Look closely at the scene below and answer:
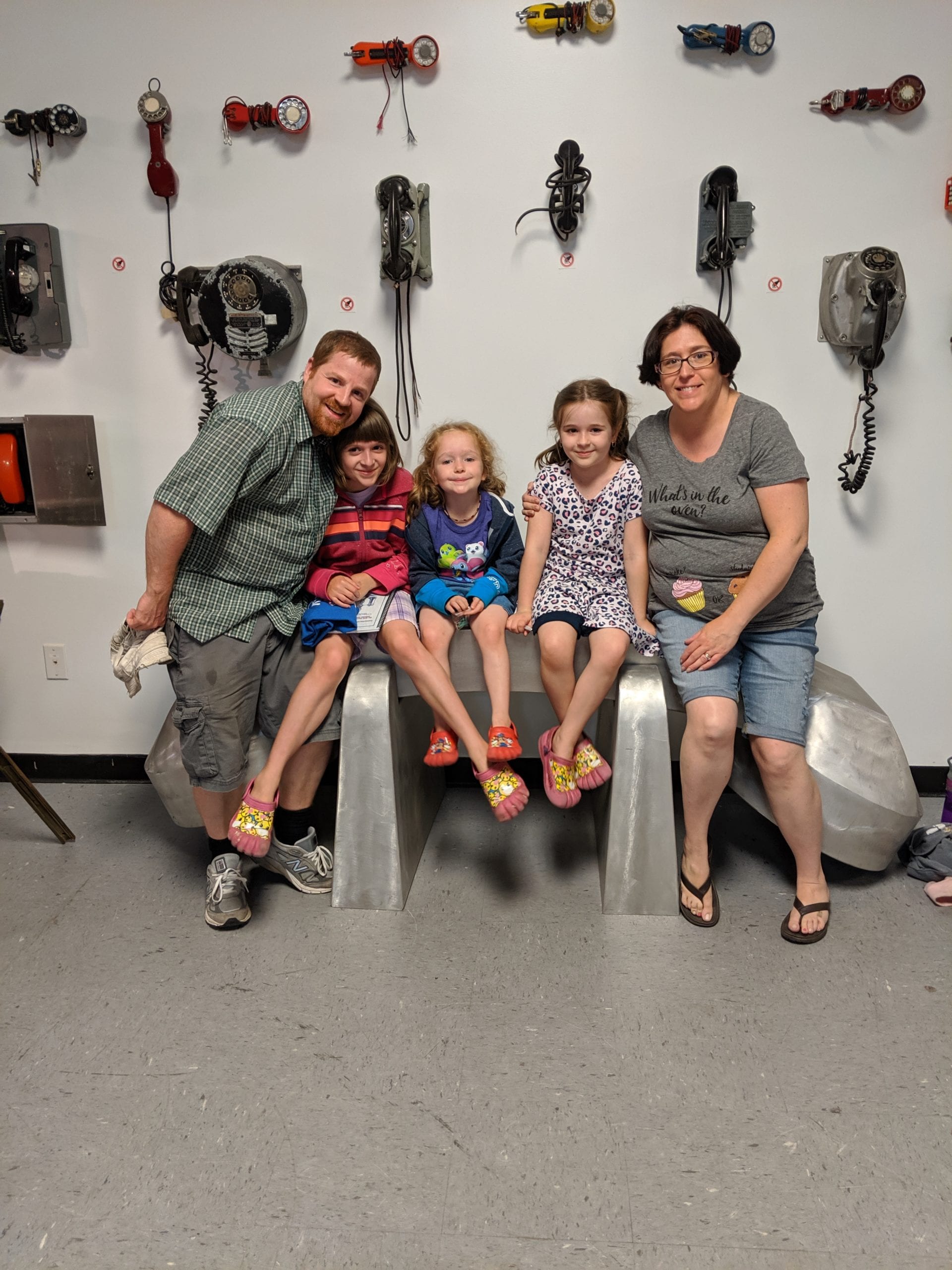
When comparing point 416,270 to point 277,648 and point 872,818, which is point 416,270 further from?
point 872,818

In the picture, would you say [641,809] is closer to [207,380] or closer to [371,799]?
[371,799]

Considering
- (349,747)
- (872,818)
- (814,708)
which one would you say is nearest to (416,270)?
(349,747)

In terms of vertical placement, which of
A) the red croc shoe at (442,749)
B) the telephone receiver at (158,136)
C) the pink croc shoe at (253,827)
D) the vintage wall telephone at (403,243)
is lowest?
the pink croc shoe at (253,827)

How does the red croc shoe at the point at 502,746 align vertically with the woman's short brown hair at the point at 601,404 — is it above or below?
below

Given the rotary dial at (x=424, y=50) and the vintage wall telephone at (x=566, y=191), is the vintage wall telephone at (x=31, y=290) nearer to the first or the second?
the rotary dial at (x=424, y=50)

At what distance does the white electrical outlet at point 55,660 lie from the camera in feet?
9.52

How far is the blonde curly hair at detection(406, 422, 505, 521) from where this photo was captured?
2.35m

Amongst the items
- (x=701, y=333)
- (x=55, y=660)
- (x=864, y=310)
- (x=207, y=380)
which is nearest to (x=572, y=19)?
(x=701, y=333)

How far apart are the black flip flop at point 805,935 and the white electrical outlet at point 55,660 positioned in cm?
237

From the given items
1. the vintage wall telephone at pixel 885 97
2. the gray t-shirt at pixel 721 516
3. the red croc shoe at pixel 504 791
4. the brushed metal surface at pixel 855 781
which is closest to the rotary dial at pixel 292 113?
the gray t-shirt at pixel 721 516

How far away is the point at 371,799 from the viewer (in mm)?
2191

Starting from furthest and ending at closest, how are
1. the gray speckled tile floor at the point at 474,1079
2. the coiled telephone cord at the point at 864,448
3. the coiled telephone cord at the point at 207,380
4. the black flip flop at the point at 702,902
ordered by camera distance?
the coiled telephone cord at the point at 207,380 < the coiled telephone cord at the point at 864,448 < the black flip flop at the point at 702,902 < the gray speckled tile floor at the point at 474,1079

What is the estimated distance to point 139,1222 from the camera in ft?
4.48

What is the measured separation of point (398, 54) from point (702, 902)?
239cm
